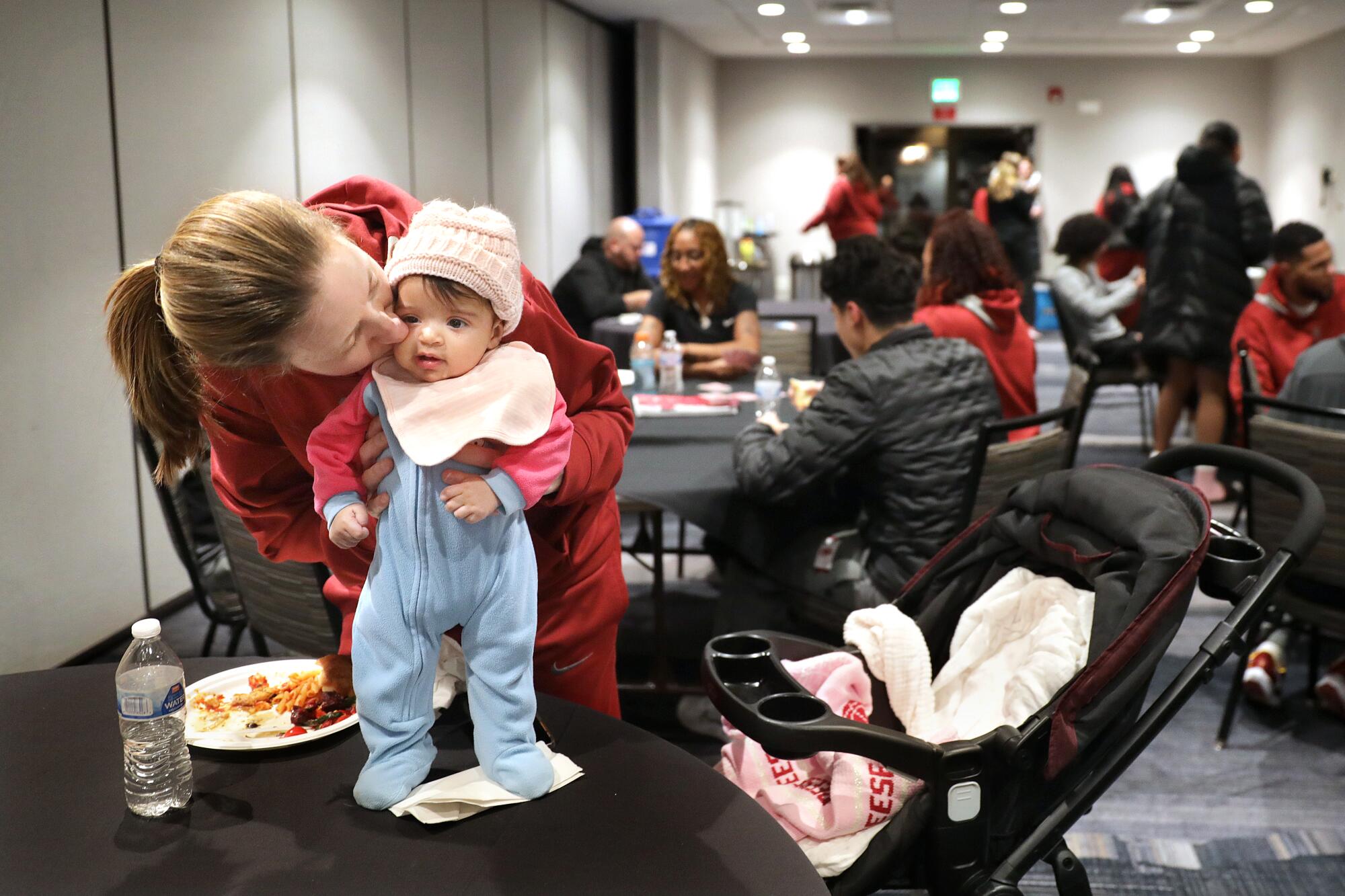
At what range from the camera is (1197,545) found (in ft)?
4.69

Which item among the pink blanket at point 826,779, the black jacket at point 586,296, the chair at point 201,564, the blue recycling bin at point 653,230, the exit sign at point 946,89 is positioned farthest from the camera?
the exit sign at point 946,89

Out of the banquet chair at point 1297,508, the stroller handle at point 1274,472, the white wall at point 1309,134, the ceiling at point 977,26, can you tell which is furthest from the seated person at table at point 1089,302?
the white wall at point 1309,134

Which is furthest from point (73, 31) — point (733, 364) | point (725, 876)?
point (725, 876)

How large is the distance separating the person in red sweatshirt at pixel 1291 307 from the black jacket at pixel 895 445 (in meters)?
1.85

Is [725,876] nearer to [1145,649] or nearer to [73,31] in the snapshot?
[1145,649]

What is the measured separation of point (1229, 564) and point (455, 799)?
3.35 ft

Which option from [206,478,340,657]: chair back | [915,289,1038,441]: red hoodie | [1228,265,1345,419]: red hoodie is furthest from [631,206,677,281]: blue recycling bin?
[206,478,340,657]: chair back

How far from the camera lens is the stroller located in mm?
1366

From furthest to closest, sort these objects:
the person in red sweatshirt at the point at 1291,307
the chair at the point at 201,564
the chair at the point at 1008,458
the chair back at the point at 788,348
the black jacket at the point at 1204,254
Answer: the black jacket at the point at 1204,254 → the chair back at the point at 788,348 → the person in red sweatshirt at the point at 1291,307 → the chair at the point at 201,564 → the chair at the point at 1008,458

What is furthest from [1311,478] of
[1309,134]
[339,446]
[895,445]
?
[1309,134]

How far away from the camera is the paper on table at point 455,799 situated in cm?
107

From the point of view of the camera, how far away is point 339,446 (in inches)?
42.1

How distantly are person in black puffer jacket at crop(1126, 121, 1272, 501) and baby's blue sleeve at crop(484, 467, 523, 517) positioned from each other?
4838 mm

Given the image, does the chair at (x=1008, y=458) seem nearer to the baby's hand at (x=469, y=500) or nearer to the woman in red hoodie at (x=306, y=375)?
the woman in red hoodie at (x=306, y=375)
